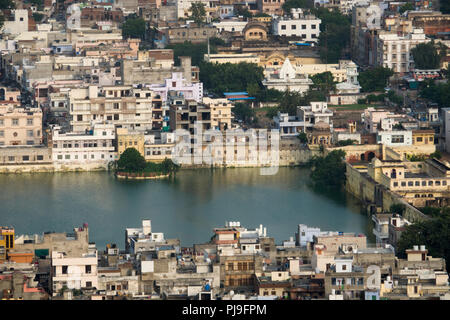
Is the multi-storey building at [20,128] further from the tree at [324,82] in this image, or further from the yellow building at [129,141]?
the tree at [324,82]

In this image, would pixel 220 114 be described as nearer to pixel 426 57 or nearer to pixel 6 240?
pixel 426 57

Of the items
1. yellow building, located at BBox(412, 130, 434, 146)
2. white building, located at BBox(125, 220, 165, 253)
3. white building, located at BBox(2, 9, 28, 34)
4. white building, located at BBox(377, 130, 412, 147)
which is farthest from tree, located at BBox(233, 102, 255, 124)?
white building, located at BBox(125, 220, 165, 253)

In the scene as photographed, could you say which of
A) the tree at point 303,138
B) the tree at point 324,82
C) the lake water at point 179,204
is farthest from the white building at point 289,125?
the tree at point 324,82

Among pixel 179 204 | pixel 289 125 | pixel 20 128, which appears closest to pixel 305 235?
pixel 179 204

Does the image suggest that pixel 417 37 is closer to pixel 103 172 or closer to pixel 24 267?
pixel 103 172

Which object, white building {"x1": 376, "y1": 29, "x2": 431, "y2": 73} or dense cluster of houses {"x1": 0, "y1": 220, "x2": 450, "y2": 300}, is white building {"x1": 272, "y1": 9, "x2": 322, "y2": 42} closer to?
white building {"x1": 376, "y1": 29, "x2": 431, "y2": 73}

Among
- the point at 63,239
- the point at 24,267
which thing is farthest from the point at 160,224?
the point at 24,267
